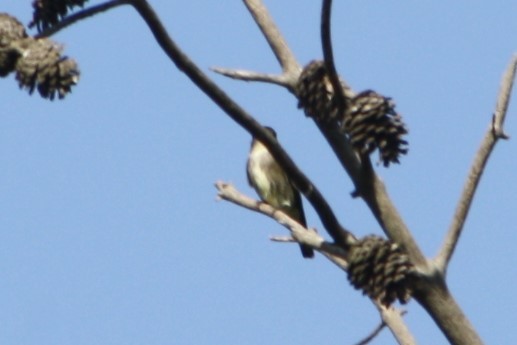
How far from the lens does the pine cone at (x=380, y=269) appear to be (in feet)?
7.28

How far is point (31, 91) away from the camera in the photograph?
87.1 inches

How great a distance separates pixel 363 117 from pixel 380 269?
0.30m

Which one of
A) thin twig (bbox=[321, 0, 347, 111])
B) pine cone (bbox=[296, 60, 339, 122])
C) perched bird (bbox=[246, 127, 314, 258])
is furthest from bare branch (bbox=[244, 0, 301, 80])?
perched bird (bbox=[246, 127, 314, 258])

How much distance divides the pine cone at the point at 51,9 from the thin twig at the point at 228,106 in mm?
237

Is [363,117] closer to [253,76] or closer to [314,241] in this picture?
[314,241]

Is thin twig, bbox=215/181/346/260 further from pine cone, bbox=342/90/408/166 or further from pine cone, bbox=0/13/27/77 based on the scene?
pine cone, bbox=0/13/27/77

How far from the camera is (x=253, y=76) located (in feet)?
9.25

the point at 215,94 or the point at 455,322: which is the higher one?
the point at 215,94

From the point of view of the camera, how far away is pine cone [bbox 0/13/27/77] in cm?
225

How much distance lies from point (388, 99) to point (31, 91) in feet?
2.29

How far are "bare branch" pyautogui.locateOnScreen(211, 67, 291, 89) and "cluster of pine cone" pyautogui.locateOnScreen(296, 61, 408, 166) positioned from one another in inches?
10.5

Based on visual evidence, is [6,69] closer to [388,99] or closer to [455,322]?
[388,99]

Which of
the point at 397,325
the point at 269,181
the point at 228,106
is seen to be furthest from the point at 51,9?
the point at 269,181

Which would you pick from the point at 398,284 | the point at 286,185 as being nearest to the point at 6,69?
the point at 398,284
